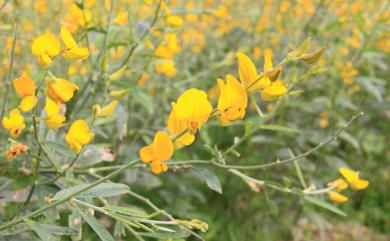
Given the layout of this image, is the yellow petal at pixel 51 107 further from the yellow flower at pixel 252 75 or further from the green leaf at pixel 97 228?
the yellow flower at pixel 252 75

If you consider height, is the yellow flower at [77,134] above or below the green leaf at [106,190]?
above

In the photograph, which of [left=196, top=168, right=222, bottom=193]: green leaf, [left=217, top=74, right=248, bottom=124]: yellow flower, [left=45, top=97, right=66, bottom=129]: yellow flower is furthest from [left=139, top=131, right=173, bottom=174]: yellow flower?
[left=196, top=168, right=222, bottom=193]: green leaf

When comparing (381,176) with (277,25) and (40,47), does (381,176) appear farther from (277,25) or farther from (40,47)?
(40,47)

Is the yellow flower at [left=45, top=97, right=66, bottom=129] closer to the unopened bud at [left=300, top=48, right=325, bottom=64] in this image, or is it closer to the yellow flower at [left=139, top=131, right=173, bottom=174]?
the yellow flower at [left=139, top=131, right=173, bottom=174]

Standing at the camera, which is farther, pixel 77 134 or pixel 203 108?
pixel 77 134

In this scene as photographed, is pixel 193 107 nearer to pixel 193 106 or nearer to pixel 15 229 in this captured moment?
pixel 193 106

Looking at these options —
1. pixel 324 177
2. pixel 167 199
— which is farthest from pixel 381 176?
pixel 167 199

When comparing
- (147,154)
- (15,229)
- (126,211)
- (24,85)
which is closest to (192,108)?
(147,154)

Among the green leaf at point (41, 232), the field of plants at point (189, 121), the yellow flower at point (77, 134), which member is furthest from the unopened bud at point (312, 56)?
the green leaf at point (41, 232)
